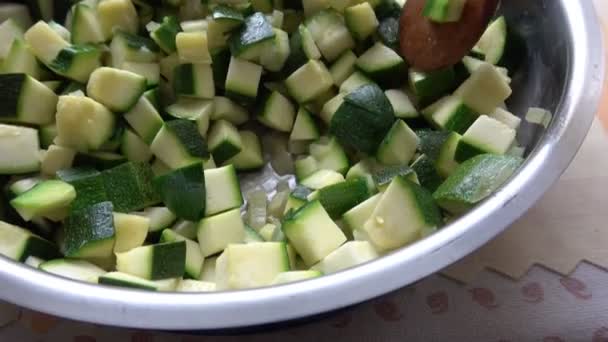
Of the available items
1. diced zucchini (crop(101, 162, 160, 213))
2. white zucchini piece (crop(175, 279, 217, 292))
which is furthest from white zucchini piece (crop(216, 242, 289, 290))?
diced zucchini (crop(101, 162, 160, 213))

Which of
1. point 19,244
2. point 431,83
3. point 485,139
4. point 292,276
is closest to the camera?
point 292,276

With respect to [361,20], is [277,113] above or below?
below

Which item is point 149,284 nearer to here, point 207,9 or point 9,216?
point 9,216

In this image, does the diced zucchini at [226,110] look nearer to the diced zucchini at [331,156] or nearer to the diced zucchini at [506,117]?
the diced zucchini at [331,156]

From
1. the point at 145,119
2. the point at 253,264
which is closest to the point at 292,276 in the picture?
the point at 253,264

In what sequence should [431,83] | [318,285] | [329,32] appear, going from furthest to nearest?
[329,32]
[431,83]
[318,285]

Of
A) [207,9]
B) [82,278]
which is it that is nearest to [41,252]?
[82,278]

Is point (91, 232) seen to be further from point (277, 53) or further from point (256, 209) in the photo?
point (277, 53)

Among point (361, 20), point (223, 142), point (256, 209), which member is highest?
point (361, 20)
